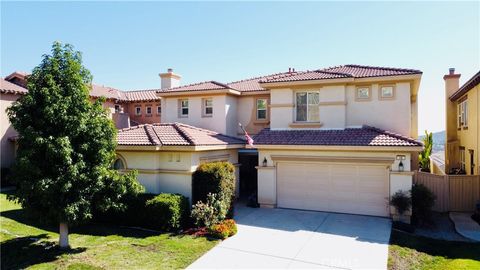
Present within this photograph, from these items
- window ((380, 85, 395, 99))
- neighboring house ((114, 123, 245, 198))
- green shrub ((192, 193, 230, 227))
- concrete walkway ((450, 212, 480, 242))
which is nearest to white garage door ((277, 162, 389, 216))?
concrete walkway ((450, 212, 480, 242))

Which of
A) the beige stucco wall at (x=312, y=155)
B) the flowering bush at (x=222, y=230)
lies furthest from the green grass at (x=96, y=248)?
the beige stucco wall at (x=312, y=155)

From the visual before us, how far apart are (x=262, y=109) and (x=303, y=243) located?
36.8 feet

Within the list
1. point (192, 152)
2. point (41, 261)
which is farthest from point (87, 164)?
point (192, 152)

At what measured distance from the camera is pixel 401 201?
12.9m

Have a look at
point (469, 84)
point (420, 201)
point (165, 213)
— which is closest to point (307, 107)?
point (420, 201)

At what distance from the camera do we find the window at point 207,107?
66.5 ft

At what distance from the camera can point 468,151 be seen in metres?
17.8

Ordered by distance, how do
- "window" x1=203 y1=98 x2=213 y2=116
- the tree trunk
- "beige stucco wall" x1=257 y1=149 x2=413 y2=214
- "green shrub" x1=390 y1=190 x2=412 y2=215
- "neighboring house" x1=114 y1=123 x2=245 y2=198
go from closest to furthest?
the tree trunk → "green shrub" x1=390 y1=190 x2=412 y2=215 → "beige stucco wall" x1=257 y1=149 x2=413 y2=214 → "neighboring house" x1=114 y1=123 x2=245 y2=198 → "window" x1=203 y1=98 x2=213 y2=116

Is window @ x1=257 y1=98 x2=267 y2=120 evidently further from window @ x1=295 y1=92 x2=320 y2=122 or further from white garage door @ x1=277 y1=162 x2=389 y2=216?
white garage door @ x1=277 y1=162 x2=389 y2=216

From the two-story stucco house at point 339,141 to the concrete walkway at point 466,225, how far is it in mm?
2468

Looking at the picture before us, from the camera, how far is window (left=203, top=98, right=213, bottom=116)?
66.5ft

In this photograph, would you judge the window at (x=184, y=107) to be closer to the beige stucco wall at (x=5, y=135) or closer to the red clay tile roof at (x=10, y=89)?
the red clay tile roof at (x=10, y=89)

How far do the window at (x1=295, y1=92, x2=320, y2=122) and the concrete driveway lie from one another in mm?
5227

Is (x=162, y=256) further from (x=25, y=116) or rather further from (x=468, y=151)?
(x=468, y=151)
